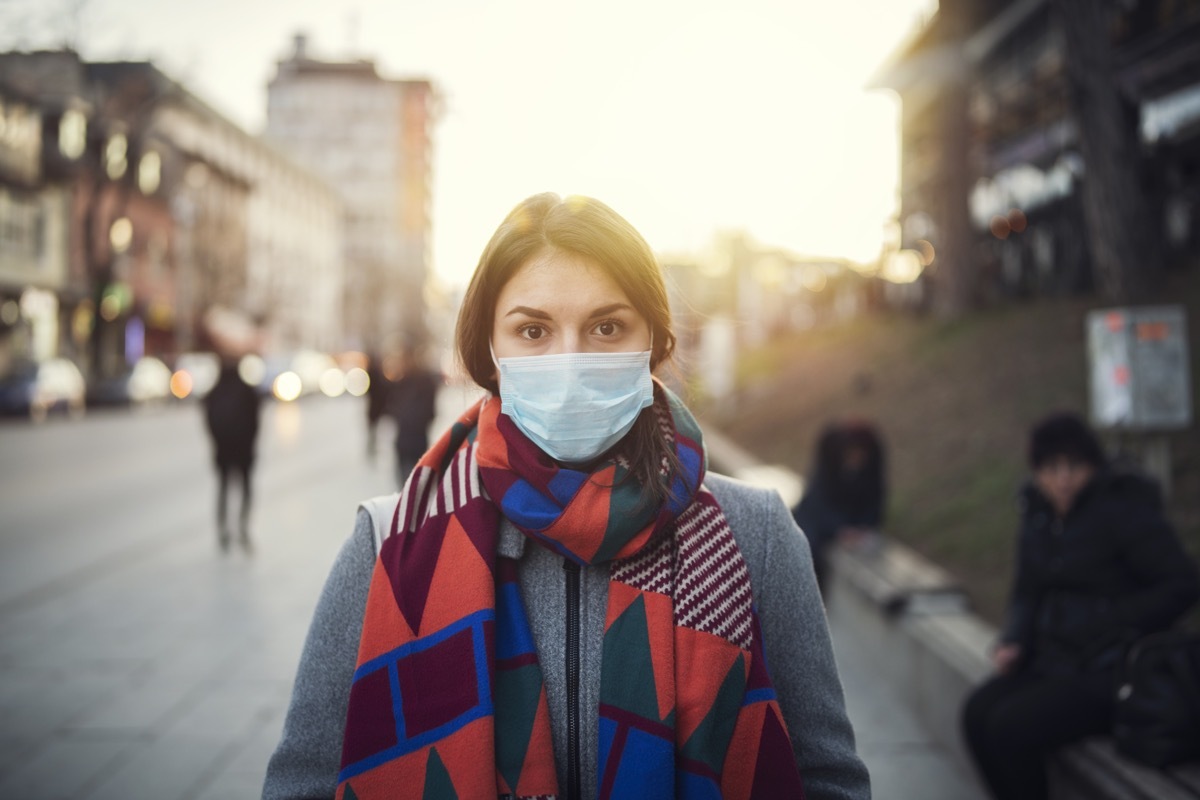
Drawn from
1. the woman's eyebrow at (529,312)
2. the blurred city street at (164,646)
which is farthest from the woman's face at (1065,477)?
the woman's eyebrow at (529,312)

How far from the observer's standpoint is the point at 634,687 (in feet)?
5.99

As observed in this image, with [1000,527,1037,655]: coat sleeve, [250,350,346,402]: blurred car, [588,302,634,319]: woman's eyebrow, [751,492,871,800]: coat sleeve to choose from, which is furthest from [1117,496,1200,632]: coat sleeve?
[250,350,346,402]: blurred car

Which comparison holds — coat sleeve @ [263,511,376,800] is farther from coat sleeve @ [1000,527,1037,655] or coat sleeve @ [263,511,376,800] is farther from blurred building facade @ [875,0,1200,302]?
blurred building facade @ [875,0,1200,302]

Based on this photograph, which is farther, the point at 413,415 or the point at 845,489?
the point at 413,415

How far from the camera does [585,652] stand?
191cm

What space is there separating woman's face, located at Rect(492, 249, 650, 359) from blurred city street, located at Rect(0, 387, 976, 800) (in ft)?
1.48

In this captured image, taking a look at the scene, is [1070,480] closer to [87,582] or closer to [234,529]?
[87,582]

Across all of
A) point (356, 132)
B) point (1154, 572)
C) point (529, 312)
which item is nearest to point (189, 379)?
point (1154, 572)

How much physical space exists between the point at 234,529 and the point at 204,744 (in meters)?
5.99

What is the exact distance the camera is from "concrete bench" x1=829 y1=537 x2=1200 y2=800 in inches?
132

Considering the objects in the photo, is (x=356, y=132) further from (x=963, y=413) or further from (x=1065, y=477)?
(x=1065, y=477)

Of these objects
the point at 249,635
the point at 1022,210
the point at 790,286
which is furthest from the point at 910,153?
the point at 249,635

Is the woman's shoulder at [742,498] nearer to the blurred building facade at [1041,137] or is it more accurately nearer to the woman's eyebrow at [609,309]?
the woman's eyebrow at [609,309]

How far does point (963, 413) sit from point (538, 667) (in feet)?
32.0
